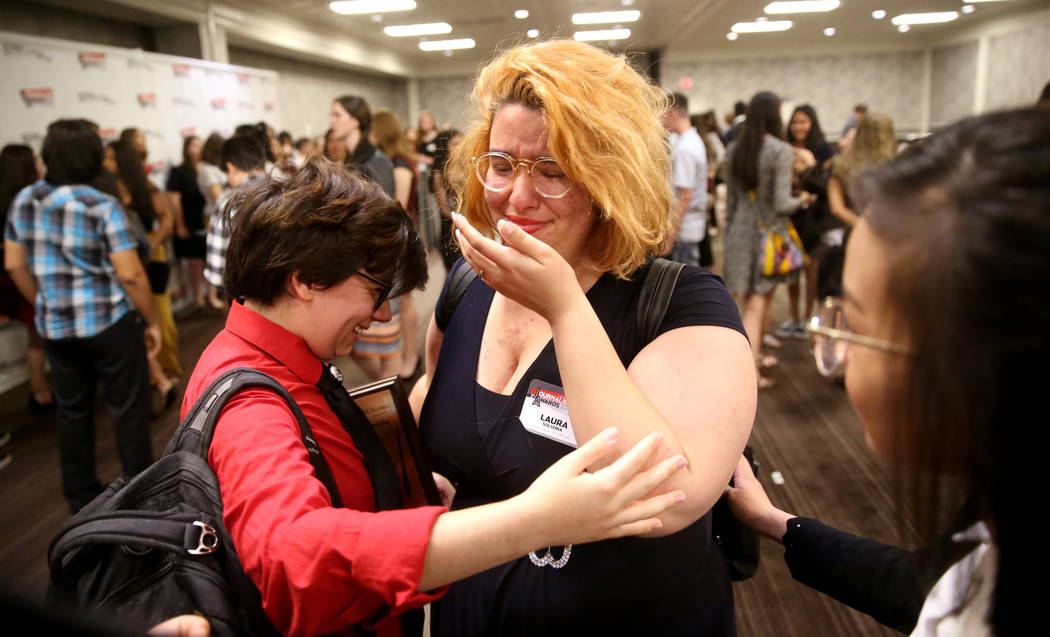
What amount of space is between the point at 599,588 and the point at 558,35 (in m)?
1.01

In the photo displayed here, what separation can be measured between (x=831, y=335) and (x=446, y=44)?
15.4 m

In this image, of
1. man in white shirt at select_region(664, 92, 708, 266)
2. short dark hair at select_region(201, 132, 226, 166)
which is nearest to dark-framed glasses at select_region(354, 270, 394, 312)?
man in white shirt at select_region(664, 92, 708, 266)

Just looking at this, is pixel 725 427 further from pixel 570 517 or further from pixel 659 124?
pixel 659 124

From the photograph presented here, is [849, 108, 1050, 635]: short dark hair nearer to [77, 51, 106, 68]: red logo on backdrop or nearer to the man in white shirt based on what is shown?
the man in white shirt

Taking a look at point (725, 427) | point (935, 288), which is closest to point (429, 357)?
point (725, 427)

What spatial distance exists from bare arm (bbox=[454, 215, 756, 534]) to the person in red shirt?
0.06m

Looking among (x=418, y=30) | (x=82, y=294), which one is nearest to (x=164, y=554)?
(x=82, y=294)

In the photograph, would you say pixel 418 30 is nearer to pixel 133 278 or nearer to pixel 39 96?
pixel 39 96

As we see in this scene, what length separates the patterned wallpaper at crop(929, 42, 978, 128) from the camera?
1500cm

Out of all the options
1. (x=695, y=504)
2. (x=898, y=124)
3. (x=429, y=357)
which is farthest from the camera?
(x=898, y=124)

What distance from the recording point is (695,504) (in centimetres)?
85

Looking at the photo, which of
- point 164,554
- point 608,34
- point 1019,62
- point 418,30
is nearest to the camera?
point 164,554

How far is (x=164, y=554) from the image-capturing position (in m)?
0.82

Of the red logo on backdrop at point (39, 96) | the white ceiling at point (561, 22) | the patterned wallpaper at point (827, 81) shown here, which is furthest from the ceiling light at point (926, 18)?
the red logo on backdrop at point (39, 96)
